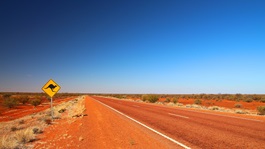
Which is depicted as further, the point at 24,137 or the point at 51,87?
the point at 51,87

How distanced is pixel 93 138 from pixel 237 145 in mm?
5095

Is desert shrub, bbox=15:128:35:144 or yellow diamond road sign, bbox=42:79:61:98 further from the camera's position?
yellow diamond road sign, bbox=42:79:61:98

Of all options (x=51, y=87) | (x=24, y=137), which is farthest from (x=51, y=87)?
(x=24, y=137)

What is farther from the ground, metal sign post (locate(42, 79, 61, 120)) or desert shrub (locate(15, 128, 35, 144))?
metal sign post (locate(42, 79, 61, 120))

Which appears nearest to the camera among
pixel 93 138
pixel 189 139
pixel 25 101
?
pixel 189 139

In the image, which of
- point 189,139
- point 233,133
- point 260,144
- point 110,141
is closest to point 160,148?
point 189,139

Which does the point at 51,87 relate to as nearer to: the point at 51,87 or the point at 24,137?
the point at 51,87

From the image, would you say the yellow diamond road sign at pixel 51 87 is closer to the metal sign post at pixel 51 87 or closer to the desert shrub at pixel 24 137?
the metal sign post at pixel 51 87

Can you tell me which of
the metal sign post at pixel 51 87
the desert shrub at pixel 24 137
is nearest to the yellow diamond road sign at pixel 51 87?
the metal sign post at pixel 51 87

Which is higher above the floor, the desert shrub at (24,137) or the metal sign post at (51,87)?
the metal sign post at (51,87)

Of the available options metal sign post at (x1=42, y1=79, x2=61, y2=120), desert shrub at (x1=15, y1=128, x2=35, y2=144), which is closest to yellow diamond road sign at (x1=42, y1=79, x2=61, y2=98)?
metal sign post at (x1=42, y1=79, x2=61, y2=120)

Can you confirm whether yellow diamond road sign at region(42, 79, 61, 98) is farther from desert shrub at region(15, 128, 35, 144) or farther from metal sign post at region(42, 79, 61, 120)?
desert shrub at region(15, 128, 35, 144)

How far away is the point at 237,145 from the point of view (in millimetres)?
6266

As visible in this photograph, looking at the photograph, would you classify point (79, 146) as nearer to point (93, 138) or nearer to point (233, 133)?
point (93, 138)
